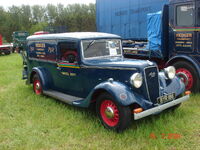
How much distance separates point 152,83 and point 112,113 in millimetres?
884

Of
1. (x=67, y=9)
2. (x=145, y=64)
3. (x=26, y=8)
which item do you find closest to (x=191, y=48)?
(x=145, y=64)

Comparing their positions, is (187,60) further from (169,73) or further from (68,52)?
(68,52)

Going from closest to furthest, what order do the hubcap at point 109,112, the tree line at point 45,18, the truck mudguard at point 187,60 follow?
the hubcap at point 109,112 < the truck mudguard at point 187,60 < the tree line at point 45,18

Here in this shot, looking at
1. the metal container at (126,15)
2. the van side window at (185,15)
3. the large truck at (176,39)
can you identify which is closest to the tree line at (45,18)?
the metal container at (126,15)

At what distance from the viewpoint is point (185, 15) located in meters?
5.82

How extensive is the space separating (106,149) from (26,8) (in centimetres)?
6220

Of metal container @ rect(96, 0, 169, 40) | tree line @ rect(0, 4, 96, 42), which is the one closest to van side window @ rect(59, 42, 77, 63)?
metal container @ rect(96, 0, 169, 40)

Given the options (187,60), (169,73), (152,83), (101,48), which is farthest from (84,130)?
(187,60)

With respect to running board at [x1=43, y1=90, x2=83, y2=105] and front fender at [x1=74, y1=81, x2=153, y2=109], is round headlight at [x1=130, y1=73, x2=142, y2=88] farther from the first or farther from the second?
running board at [x1=43, y1=90, x2=83, y2=105]

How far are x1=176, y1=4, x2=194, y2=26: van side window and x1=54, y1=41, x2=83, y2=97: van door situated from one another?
309 centimetres

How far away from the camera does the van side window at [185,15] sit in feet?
18.6

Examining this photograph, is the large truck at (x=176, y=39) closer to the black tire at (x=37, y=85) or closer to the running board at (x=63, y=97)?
the running board at (x=63, y=97)

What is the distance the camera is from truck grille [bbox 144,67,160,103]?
3.80 meters

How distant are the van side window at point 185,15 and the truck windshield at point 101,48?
2004 mm
